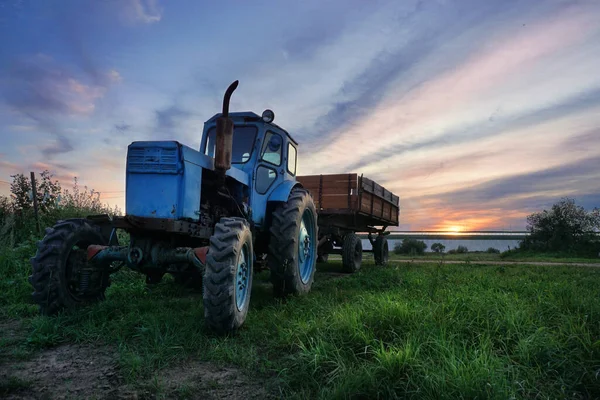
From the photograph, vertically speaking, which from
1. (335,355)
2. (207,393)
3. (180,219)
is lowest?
(207,393)

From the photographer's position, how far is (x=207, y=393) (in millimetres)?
2719

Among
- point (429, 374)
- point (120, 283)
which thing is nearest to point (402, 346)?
point (429, 374)

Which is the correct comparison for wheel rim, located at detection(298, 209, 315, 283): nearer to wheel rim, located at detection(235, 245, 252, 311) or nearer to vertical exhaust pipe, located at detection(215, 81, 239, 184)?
wheel rim, located at detection(235, 245, 252, 311)

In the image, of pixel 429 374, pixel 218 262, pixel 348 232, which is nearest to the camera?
pixel 429 374

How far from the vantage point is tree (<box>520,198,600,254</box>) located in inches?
869

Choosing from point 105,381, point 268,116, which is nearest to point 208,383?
point 105,381

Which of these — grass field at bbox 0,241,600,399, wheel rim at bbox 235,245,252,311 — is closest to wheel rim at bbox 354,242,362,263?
grass field at bbox 0,241,600,399

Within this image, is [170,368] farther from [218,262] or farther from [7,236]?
[7,236]

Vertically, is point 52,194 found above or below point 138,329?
above

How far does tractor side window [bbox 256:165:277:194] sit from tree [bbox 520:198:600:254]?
72.2 feet

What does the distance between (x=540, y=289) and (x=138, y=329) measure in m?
5.46

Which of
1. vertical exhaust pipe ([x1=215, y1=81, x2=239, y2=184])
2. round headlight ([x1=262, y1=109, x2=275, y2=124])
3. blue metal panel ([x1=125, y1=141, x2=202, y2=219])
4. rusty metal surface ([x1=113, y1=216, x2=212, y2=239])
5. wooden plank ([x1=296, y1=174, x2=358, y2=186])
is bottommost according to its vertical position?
rusty metal surface ([x1=113, y1=216, x2=212, y2=239])

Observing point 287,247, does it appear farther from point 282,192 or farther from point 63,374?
point 63,374

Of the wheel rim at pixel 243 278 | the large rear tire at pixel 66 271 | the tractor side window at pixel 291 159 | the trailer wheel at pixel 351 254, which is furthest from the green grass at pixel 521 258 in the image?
the large rear tire at pixel 66 271
